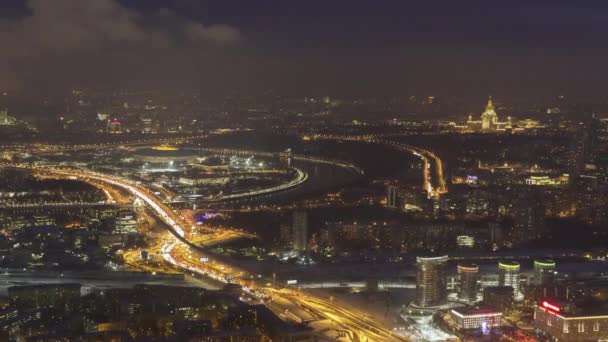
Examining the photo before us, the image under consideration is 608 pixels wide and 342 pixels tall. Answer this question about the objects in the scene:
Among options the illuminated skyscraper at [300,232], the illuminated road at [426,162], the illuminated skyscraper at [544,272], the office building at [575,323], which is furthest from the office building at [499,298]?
the illuminated road at [426,162]

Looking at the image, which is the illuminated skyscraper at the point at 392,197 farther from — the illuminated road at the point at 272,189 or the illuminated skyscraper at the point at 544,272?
the illuminated skyscraper at the point at 544,272

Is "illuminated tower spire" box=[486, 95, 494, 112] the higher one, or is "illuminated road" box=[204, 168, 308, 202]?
"illuminated tower spire" box=[486, 95, 494, 112]

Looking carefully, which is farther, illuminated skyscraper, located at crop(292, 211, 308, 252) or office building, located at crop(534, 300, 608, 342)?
illuminated skyscraper, located at crop(292, 211, 308, 252)

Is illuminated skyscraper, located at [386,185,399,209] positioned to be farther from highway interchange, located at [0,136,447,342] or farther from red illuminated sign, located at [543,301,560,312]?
red illuminated sign, located at [543,301,560,312]

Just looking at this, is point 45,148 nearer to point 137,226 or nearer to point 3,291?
point 137,226

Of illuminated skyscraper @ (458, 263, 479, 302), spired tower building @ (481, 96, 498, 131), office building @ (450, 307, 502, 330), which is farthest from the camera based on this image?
spired tower building @ (481, 96, 498, 131)

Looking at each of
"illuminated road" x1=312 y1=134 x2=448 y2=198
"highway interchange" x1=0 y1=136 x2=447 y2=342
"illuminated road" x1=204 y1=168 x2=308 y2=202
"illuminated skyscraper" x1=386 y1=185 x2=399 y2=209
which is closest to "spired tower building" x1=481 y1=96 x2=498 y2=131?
"illuminated road" x1=312 y1=134 x2=448 y2=198

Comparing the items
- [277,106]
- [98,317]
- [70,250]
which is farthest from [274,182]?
[277,106]
